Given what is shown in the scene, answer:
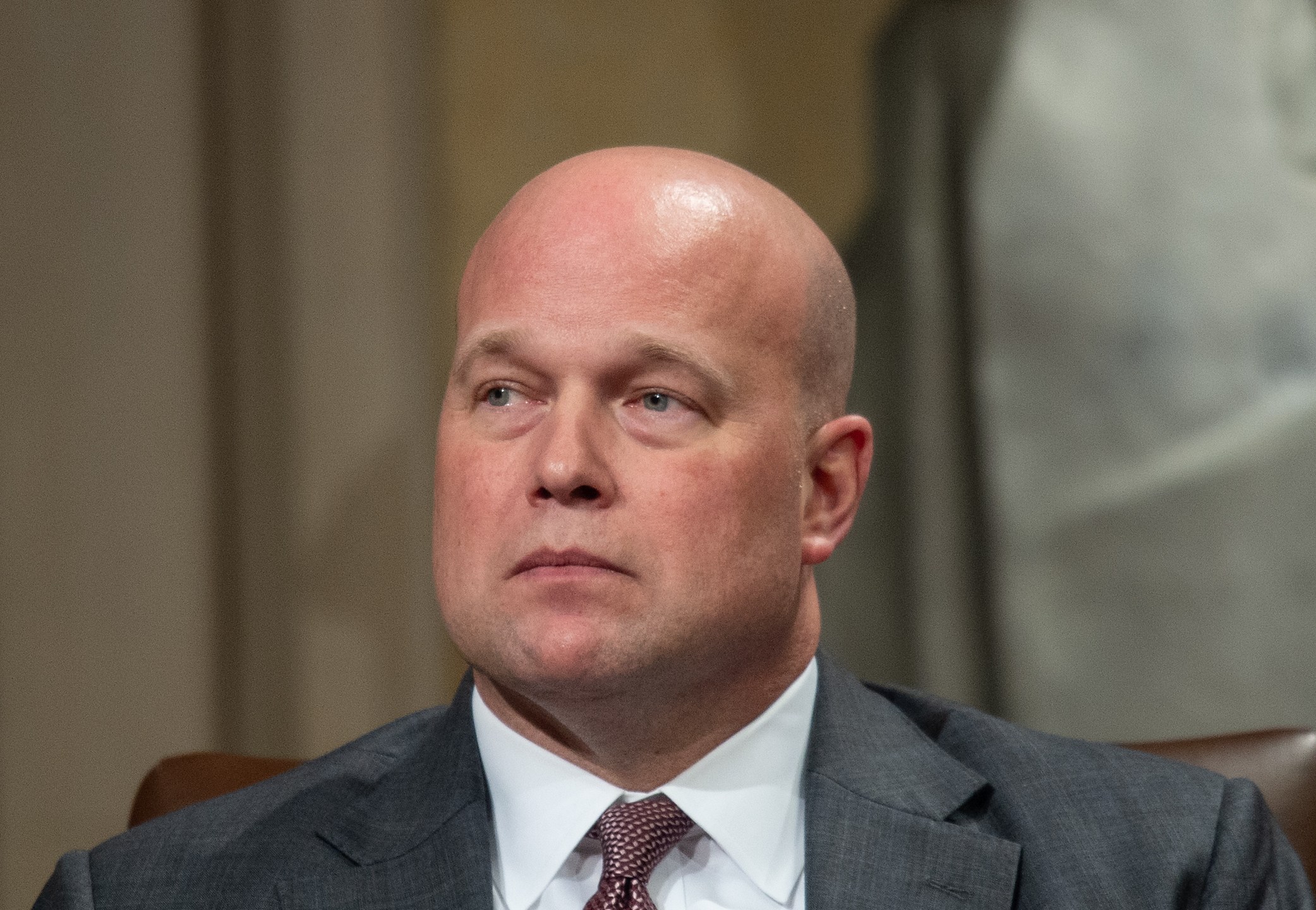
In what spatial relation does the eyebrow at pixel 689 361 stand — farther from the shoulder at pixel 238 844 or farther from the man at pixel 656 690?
the shoulder at pixel 238 844

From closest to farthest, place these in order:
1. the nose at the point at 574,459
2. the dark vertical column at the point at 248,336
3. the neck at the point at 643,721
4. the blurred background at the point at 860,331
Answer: the nose at the point at 574,459
the neck at the point at 643,721
the blurred background at the point at 860,331
the dark vertical column at the point at 248,336

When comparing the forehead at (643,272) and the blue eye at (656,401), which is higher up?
the forehead at (643,272)

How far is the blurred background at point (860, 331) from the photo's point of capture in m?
2.49

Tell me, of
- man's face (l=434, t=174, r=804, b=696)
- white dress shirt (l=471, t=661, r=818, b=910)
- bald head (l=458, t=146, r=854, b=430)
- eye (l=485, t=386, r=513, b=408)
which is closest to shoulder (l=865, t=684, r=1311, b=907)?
white dress shirt (l=471, t=661, r=818, b=910)

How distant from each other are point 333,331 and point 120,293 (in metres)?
0.37

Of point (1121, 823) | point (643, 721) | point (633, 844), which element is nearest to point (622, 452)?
point (643, 721)

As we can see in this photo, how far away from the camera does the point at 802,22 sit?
2.92 m

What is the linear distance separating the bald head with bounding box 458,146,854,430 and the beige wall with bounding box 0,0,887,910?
3.32 feet

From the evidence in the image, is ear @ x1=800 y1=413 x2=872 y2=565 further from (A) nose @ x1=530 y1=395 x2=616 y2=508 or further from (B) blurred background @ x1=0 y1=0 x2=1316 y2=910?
(B) blurred background @ x1=0 y1=0 x2=1316 y2=910

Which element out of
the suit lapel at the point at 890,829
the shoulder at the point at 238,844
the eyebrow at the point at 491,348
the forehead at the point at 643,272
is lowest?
the shoulder at the point at 238,844

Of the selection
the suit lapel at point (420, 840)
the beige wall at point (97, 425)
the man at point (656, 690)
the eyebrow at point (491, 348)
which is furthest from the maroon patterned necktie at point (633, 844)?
the beige wall at point (97, 425)

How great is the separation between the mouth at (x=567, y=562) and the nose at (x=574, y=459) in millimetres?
46

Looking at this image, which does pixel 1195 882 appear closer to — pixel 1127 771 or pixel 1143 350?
pixel 1127 771

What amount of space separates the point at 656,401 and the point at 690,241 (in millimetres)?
169
